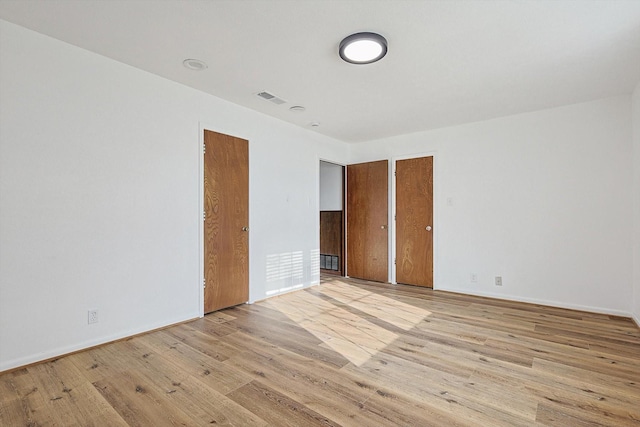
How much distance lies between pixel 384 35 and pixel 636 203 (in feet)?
11.0

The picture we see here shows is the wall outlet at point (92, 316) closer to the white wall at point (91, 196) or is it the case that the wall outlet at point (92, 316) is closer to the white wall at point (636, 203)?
the white wall at point (91, 196)

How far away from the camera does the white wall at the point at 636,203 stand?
322 centimetres

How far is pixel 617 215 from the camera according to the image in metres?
3.54

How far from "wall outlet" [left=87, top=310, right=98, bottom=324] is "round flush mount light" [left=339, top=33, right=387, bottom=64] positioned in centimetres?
303

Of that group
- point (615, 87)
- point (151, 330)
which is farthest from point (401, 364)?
point (615, 87)

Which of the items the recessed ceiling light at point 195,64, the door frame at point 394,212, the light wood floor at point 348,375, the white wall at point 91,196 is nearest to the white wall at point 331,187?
the door frame at point 394,212

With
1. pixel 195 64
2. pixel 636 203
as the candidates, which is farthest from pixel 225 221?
pixel 636 203

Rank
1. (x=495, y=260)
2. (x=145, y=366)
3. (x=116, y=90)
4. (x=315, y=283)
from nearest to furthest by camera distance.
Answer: (x=145, y=366) < (x=116, y=90) < (x=495, y=260) < (x=315, y=283)

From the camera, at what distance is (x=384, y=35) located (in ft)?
7.68

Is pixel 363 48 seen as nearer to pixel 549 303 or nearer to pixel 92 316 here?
pixel 92 316

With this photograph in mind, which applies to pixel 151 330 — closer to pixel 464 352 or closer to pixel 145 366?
pixel 145 366

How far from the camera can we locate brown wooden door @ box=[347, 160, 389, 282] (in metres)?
5.32

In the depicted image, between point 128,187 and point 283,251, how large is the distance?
2.20m

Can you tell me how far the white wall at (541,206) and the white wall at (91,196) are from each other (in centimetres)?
343
